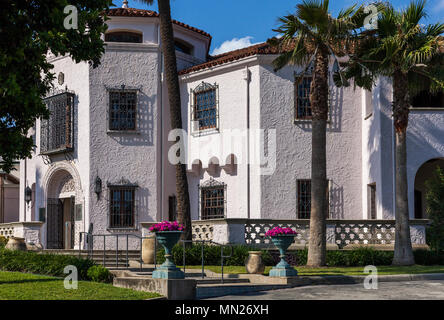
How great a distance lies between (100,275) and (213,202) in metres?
10.1

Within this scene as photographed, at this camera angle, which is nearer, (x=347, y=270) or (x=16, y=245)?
(x=347, y=270)

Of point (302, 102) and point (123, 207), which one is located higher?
point (302, 102)

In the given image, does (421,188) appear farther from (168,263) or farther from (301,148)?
(168,263)

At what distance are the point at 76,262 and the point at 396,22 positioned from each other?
40.3 feet

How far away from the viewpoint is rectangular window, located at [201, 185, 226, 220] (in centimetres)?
2569

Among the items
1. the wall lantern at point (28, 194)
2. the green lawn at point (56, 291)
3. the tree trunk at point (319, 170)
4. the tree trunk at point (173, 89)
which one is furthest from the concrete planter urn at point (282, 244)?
the wall lantern at point (28, 194)

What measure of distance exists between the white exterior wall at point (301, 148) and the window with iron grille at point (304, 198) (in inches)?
6.8

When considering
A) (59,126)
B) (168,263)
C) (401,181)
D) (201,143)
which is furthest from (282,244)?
(59,126)

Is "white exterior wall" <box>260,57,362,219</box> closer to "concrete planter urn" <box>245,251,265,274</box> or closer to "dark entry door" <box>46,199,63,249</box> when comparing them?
"concrete planter urn" <box>245,251,265,274</box>

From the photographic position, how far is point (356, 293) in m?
14.1
